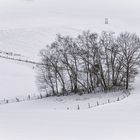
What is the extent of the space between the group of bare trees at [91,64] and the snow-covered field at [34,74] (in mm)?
3273

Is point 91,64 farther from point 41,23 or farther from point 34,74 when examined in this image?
point 41,23

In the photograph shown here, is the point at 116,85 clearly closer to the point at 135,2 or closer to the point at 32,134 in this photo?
the point at 32,134

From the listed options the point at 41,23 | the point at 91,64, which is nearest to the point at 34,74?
the point at 91,64

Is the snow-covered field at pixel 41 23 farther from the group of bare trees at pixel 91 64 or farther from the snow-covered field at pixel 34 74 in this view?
the group of bare trees at pixel 91 64

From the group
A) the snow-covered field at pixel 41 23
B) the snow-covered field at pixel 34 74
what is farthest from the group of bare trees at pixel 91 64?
the snow-covered field at pixel 41 23

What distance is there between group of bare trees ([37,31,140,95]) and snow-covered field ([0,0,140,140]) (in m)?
3.27

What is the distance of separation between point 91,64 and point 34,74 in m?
15.8

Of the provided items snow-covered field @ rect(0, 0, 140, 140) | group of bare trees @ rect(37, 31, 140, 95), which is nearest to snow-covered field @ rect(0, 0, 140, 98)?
snow-covered field @ rect(0, 0, 140, 140)

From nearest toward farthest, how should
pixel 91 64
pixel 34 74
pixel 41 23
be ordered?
pixel 91 64
pixel 34 74
pixel 41 23

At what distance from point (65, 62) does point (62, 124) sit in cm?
3612

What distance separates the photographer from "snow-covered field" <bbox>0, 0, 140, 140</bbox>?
55.6 feet

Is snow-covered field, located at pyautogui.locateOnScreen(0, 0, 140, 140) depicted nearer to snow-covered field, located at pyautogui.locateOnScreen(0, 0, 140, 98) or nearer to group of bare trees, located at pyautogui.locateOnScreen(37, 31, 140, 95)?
snow-covered field, located at pyautogui.locateOnScreen(0, 0, 140, 98)

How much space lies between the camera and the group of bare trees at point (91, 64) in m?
52.8

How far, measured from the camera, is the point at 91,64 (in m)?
53.9
